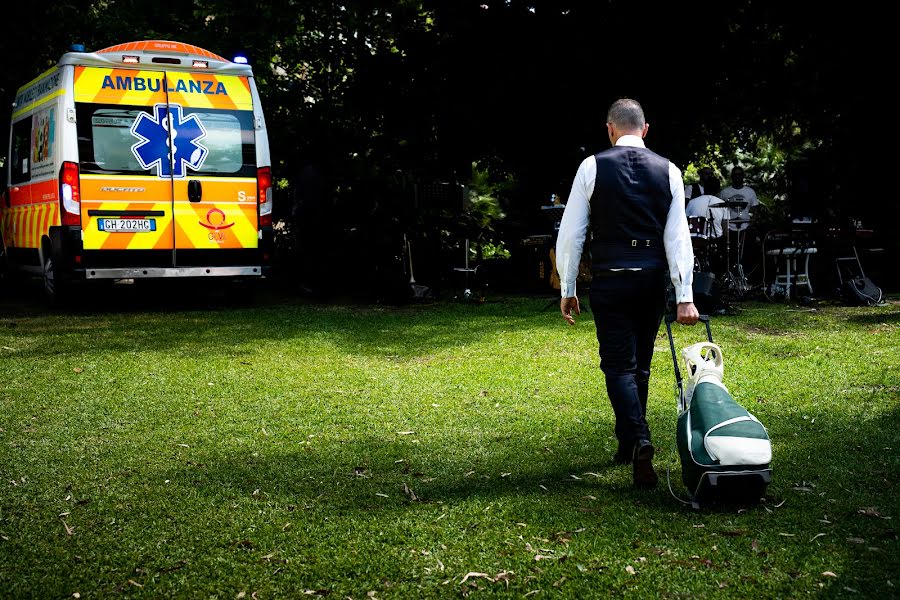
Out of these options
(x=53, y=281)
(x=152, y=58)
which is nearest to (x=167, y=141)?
(x=152, y=58)

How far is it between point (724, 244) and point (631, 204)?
35.8ft

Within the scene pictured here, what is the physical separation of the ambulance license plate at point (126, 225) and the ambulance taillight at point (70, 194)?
30cm

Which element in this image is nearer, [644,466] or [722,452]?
[722,452]

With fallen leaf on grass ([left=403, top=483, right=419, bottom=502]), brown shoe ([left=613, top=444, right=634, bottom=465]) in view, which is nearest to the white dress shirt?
brown shoe ([left=613, top=444, right=634, bottom=465])

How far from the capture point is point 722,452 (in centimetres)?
439

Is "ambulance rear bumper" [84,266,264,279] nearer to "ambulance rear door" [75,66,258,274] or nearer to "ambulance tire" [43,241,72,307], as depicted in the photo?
"ambulance rear door" [75,66,258,274]

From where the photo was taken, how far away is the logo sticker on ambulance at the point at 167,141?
1209cm

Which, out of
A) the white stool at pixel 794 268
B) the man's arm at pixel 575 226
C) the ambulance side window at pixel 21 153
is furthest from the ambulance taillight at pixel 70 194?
the white stool at pixel 794 268

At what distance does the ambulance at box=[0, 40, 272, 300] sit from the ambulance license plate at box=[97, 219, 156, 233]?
0.01 meters

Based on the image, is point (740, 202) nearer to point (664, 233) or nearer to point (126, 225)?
point (126, 225)

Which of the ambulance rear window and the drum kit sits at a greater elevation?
the ambulance rear window

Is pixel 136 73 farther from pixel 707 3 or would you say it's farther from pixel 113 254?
pixel 707 3

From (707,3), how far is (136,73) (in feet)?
31.0

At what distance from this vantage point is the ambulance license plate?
12.0 metres
